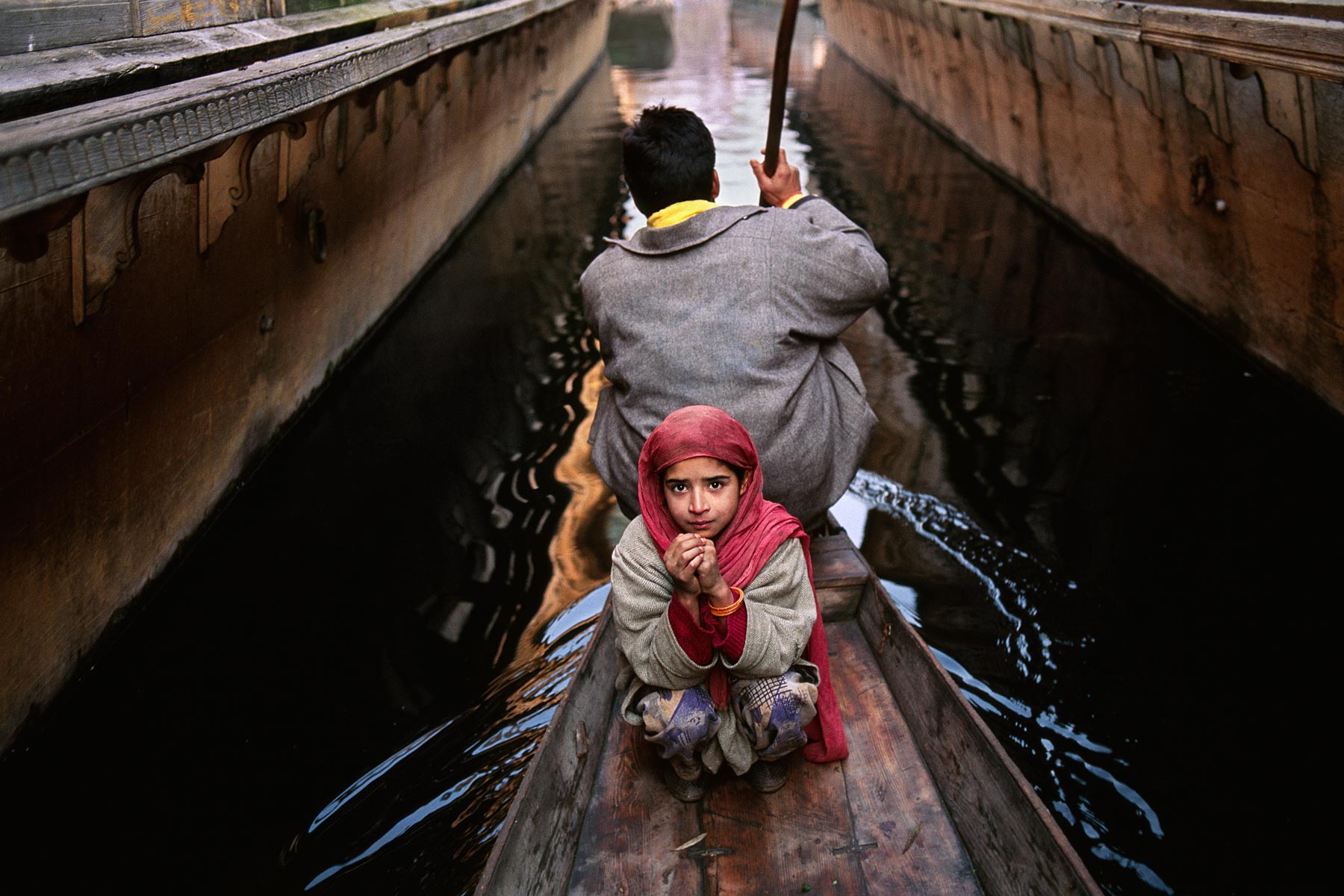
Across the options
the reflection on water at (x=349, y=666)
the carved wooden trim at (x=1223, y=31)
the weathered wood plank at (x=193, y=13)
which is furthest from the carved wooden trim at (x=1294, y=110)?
the weathered wood plank at (x=193, y=13)

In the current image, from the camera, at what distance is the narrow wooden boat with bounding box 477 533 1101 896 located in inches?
70.0

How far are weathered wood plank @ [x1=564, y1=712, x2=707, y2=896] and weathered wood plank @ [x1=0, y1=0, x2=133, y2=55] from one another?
2173 millimetres

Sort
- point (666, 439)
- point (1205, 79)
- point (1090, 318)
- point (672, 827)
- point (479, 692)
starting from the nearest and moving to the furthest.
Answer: point (666, 439), point (672, 827), point (479, 692), point (1205, 79), point (1090, 318)

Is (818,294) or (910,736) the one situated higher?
(818,294)

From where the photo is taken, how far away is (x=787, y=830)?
2045 millimetres

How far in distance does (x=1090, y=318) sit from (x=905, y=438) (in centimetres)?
201

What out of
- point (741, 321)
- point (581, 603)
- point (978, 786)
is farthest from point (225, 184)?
point (978, 786)

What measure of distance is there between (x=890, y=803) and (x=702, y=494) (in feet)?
2.54

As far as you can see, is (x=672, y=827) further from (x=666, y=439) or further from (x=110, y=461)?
(x=110, y=461)

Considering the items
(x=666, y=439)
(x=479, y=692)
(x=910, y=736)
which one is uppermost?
(x=666, y=439)

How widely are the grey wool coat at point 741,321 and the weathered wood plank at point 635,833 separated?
A: 65 cm

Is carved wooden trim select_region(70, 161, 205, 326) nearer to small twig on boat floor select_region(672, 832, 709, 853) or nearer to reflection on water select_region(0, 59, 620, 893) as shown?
reflection on water select_region(0, 59, 620, 893)

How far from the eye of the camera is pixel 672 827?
6.70 ft

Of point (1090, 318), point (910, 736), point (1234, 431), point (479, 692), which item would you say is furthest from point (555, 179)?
point (910, 736)
